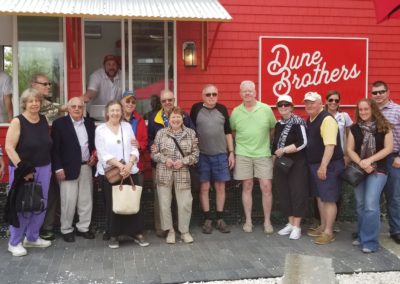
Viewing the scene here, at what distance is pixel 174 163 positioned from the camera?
5.43 metres

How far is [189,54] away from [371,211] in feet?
10.9

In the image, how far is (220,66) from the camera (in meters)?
7.24

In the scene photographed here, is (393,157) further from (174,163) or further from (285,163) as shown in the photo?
(174,163)

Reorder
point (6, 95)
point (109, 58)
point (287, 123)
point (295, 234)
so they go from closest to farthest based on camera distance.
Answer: point (287, 123) → point (295, 234) → point (6, 95) → point (109, 58)

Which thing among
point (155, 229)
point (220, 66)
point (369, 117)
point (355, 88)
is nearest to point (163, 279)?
point (155, 229)

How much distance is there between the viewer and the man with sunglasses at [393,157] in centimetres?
542

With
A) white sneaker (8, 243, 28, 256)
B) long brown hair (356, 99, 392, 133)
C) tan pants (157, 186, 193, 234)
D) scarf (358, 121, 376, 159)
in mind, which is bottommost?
white sneaker (8, 243, 28, 256)

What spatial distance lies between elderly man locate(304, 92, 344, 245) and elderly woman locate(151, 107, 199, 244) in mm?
1295

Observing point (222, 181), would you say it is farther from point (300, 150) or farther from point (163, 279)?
point (163, 279)

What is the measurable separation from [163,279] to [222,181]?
1.71 m

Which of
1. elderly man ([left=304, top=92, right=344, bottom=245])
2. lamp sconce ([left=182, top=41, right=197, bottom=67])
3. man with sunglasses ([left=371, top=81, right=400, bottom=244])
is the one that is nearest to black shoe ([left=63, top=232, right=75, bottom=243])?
elderly man ([left=304, top=92, right=344, bottom=245])

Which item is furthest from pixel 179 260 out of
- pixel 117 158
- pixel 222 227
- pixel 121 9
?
pixel 121 9

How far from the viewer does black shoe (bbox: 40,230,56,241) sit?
18.7 ft

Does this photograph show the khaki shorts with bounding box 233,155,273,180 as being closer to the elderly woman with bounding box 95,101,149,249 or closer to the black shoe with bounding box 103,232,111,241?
the elderly woman with bounding box 95,101,149,249
